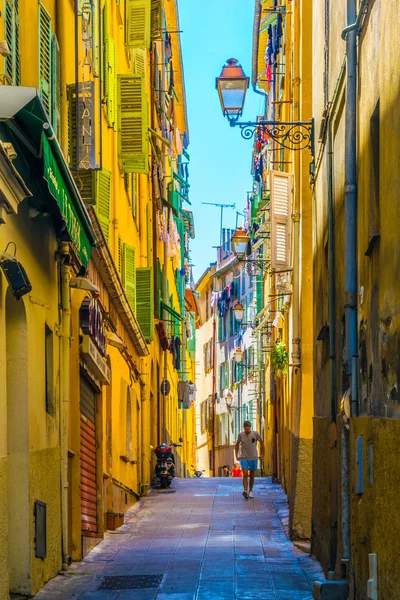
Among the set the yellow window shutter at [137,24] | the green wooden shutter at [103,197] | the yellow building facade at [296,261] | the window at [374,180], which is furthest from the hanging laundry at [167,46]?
the window at [374,180]

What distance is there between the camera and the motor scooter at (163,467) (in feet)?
95.9

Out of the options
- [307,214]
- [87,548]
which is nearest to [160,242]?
[307,214]

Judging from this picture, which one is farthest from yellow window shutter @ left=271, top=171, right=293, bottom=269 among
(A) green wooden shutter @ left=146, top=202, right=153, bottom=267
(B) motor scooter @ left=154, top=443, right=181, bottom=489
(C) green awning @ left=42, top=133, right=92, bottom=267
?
(A) green wooden shutter @ left=146, top=202, right=153, bottom=267

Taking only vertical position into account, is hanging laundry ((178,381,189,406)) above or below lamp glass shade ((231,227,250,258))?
below

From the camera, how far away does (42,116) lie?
10961 millimetres

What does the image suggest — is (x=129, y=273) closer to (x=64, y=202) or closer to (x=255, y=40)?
(x=64, y=202)

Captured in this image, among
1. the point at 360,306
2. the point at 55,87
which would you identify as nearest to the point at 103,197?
the point at 55,87

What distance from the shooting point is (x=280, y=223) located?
21.7 metres

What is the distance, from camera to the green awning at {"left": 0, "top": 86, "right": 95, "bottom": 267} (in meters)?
10.3

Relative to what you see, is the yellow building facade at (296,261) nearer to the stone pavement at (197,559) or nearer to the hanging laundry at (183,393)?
the stone pavement at (197,559)

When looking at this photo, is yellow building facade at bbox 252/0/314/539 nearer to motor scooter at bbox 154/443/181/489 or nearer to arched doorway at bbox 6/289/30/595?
motor scooter at bbox 154/443/181/489

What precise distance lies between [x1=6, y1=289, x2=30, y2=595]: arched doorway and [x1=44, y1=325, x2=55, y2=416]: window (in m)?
1.93

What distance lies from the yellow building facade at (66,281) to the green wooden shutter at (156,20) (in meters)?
5.41

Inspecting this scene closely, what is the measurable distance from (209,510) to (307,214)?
663cm
